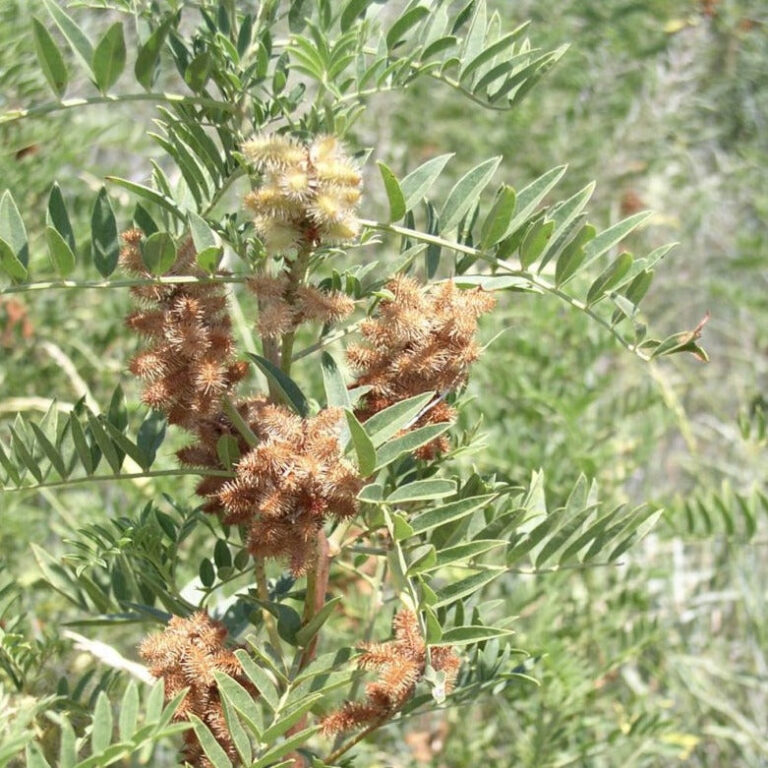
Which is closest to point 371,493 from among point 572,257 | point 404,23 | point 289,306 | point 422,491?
point 422,491

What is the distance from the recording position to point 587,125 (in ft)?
8.43

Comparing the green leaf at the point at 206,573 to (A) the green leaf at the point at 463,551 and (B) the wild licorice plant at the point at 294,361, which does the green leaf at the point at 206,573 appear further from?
(A) the green leaf at the point at 463,551

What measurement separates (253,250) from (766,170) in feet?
8.09

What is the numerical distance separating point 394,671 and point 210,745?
0.13m

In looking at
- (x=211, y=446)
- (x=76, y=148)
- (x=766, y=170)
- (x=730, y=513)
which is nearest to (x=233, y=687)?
(x=211, y=446)

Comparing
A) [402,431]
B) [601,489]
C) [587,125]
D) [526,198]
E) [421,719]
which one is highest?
[526,198]

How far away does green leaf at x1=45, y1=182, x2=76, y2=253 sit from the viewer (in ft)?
2.63

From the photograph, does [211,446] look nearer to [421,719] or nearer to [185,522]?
[185,522]

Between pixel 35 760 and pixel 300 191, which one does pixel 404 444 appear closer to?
pixel 300 191

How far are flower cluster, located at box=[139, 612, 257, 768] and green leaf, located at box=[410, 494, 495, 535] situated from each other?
0.15 metres

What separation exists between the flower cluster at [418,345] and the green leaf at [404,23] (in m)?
0.18

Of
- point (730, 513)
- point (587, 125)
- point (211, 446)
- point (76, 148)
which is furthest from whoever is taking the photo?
point (587, 125)

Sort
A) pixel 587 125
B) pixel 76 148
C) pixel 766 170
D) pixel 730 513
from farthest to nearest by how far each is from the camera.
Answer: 1. pixel 766 170
2. pixel 587 125
3. pixel 76 148
4. pixel 730 513

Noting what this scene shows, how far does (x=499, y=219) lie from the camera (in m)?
0.83
